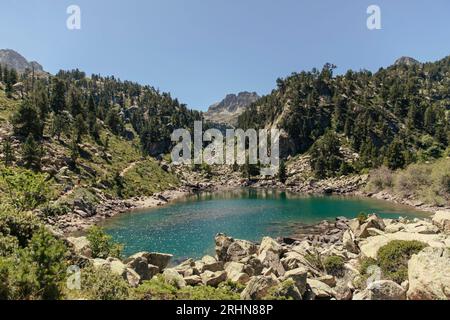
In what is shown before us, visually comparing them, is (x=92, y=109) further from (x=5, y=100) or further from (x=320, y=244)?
(x=320, y=244)

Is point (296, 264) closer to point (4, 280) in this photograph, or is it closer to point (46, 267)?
point (46, 267)

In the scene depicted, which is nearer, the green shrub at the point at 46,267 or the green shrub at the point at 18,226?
the green shrub at the point at 46,267

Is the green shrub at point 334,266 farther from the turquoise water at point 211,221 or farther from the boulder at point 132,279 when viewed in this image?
the turquoise water at point 211,221

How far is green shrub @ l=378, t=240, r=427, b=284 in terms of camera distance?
32.0 meters

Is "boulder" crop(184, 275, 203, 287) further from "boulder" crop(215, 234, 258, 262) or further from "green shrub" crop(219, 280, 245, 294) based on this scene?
"boulder" crop(215, 234, 258, 262)

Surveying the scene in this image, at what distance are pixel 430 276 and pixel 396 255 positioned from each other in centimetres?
982

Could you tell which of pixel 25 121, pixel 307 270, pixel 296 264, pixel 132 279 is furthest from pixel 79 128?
pixel 307 270

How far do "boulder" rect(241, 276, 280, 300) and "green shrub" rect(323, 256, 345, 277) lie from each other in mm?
15285

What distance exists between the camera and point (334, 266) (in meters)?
37.7

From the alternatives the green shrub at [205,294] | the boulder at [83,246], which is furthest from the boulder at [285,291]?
the boulder at [83,246]

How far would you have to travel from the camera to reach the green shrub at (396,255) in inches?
1261

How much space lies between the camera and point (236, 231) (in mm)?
75500
